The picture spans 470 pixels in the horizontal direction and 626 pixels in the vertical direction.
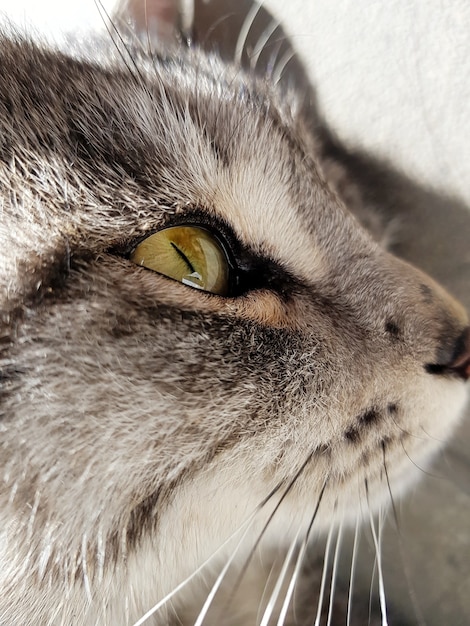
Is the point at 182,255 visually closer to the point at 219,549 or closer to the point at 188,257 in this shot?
the point at 188,257

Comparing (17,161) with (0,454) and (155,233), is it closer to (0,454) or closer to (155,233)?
(155,233)

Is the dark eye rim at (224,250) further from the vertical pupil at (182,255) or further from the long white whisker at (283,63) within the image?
the long white whisker at (283,63)

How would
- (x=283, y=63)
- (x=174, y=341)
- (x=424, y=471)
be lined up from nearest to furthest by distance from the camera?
(x=174, y=341) < (x=424, y=471) < (x=283, y=63)

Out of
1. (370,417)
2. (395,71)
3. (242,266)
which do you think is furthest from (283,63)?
(370,417)

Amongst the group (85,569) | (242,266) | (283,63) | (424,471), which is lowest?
(85,569)

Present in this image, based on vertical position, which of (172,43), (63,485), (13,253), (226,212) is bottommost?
(63,485)

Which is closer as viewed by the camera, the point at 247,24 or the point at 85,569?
the point at 85,569

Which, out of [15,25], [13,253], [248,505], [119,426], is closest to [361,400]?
[248,505]
